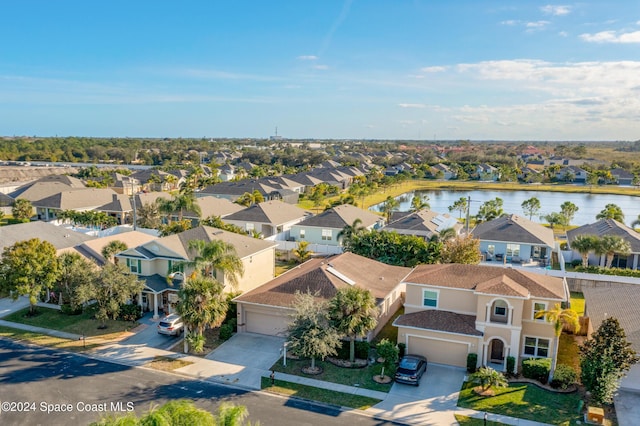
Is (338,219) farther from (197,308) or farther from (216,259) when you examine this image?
(197,308)

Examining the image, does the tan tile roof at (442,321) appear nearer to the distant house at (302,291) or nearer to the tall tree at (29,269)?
the distant house at (302,291)

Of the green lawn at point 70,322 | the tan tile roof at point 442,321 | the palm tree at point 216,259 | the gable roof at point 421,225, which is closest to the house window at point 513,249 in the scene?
the gable roof at point 421,225

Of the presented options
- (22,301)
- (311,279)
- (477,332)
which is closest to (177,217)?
(22,301)

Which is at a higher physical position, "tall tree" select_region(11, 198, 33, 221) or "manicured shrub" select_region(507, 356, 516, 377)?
"tall tree" select_region(11, 198, 33, 221)

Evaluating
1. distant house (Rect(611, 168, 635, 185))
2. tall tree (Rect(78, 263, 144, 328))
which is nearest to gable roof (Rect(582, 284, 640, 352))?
tall tree (Rect(78, 263, 144, 328))

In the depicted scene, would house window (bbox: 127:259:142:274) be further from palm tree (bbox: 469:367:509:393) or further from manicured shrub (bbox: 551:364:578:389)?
manicured shrub (bbox: 551:364:578:389)

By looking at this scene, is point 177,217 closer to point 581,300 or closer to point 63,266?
point 63,266
